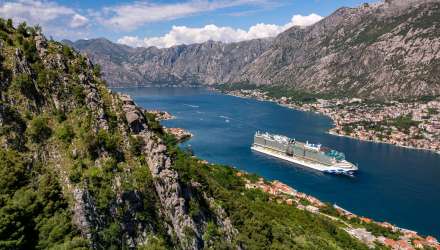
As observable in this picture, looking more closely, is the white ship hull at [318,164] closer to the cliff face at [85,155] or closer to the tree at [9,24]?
the cliff face at [85,155]

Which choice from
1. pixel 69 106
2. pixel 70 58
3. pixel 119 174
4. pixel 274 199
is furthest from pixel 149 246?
pixel 274 199

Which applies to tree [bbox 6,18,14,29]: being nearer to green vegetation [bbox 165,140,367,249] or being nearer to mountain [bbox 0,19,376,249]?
mountain [bbox 0,19,376,249]

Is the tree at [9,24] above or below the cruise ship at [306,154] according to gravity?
above

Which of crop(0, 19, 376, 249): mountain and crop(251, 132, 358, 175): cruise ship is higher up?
crop(0, 19, 376, 249): mountain

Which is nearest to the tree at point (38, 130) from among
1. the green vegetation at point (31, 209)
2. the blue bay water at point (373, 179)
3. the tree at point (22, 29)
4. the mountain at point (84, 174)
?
the mountain at point (84, 174)

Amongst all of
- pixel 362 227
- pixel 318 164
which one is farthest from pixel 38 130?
pixel 318 164

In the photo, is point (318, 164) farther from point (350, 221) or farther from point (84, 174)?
point (84, 174)

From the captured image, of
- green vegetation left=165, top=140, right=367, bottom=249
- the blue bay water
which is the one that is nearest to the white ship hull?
the blue bay water

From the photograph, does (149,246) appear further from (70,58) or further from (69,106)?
(70,58)
